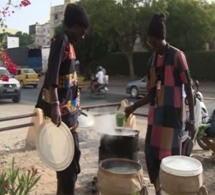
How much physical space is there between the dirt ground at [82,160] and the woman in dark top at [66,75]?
1.23 metres

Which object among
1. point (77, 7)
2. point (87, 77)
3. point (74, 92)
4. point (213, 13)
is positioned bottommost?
point (87, 77)

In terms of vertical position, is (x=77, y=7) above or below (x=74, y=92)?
above

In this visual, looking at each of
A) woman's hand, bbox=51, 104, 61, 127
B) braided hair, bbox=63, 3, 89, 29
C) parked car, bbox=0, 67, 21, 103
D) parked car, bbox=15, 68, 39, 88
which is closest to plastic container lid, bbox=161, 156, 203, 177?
woman's hand, bbox=51, 104, 61, 127

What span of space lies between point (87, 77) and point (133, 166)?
29253 millimetres

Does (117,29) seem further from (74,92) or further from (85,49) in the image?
(74,92)

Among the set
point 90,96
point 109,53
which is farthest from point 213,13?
point 90,96

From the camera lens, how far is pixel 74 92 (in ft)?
10.7

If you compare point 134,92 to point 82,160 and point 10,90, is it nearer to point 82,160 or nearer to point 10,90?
point 10,90

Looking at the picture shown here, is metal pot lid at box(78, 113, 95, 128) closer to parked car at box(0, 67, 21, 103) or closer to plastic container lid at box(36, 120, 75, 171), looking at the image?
plastic container lid at box(36, 120, 75, 171)

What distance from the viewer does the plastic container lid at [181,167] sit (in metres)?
→ 2.83

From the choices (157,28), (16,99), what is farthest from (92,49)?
(157,28)

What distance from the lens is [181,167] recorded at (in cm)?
291

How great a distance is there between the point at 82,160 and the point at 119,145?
199 centimetres

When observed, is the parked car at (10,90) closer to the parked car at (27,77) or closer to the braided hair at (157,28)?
the parked car at (27,77)
